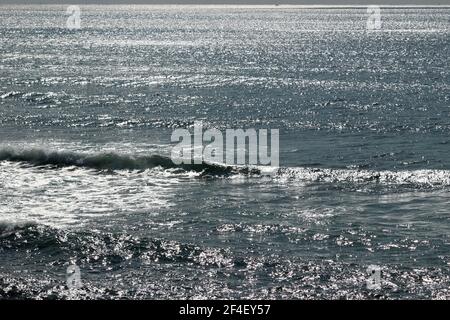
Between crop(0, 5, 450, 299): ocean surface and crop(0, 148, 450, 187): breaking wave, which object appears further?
crop(0, 148, 450, 187): breaking wave

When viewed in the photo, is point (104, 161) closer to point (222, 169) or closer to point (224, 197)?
point (222, 169)

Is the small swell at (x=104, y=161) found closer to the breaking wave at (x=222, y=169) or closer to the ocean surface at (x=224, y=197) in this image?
the breaking wave at (x=222, y=169)

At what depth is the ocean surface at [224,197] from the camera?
21.5 meters

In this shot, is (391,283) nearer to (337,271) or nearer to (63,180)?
(337,271)

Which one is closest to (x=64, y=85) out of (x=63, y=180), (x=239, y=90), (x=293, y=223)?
(x=239, y=90)

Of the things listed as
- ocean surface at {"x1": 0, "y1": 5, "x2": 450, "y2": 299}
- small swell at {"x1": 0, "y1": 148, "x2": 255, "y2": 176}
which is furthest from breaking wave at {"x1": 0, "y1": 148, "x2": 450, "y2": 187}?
ocean surface at {"x1": 0, "y1": 5, "x2": 450, "y2": 299}

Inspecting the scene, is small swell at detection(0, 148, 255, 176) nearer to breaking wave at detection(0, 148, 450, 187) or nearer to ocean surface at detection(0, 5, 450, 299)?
breaking wave at detection(0, 148, 450, 187)

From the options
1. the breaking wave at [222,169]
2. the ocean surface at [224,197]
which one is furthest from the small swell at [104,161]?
the ocean surface at [224,197]

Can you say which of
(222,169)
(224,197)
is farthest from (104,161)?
(224,197)

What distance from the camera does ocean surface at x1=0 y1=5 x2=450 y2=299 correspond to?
21.5 m

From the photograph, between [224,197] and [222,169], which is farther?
[222,169]

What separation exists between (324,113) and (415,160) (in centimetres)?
1743

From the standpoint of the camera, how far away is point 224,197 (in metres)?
31.8

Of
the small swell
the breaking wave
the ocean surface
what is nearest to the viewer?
the ocean surface
